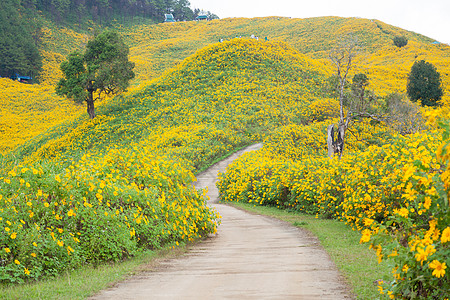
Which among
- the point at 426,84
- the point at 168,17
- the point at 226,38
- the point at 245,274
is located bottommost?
the point at 245,274

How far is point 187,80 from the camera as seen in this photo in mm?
37406

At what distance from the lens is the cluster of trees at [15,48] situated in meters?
56.1

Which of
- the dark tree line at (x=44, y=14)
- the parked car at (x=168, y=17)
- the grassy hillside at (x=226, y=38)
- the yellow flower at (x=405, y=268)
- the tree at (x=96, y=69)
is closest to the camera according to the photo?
the yellow flower at (x=405, y=268)

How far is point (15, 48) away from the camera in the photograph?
186ft

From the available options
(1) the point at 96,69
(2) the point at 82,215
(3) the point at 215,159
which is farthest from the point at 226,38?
(2) the point at 82,215

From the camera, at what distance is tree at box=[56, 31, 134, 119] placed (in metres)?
30.3

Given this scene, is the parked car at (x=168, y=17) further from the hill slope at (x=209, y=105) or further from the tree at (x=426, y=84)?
the tree at (x=426, y=84)

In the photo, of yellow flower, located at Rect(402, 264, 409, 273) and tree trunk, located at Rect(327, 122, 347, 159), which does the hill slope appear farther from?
yellow flower, located at Rect(402, 264, 409, 273)

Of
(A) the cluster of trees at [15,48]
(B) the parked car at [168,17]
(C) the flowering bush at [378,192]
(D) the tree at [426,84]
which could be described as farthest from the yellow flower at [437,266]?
(B) the parked car at [168,17]

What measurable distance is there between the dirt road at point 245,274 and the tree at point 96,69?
24.5m

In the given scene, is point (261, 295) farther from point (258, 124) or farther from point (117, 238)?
point (258, 124)

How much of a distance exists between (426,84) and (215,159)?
2208 centimetres

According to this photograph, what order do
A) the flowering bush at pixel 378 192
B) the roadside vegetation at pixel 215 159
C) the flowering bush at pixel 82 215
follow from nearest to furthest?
the flowering bush at pixel 378 192 → the roadside vegetation at pixel 215 159 → the flowering bush at pixel 82 215

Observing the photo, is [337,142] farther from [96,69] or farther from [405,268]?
[96,69]
